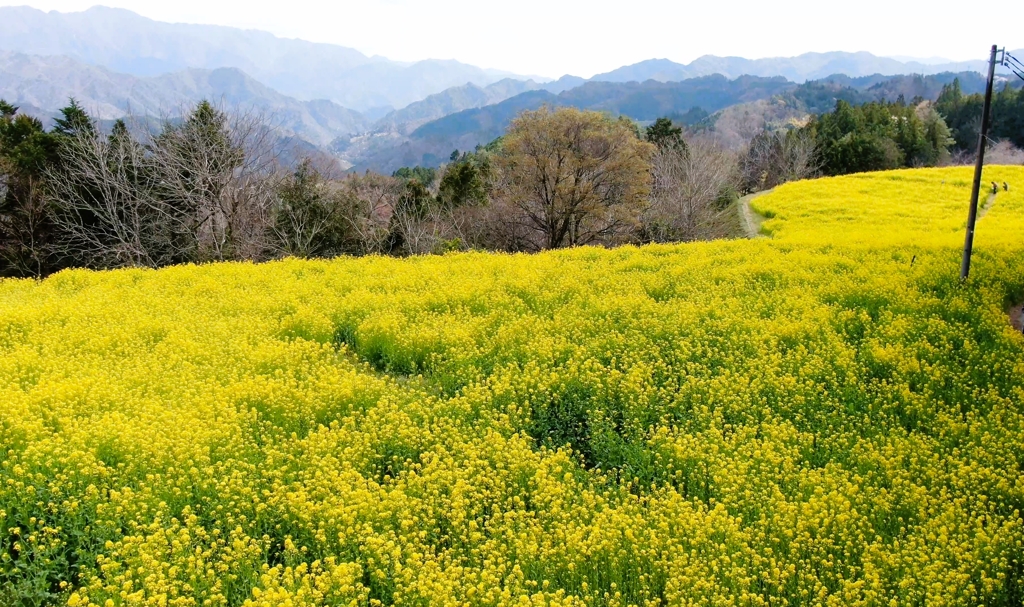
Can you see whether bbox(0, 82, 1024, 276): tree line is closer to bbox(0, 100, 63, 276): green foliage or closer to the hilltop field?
bbox(0, 100, 63, 276): green foliage

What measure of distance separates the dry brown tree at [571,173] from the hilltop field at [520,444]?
16175 millimetres

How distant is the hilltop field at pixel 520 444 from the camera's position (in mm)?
5379

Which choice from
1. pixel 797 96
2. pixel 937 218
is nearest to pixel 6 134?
pixel 937 218

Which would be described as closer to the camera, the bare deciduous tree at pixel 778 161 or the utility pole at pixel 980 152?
the utility pole at pixel 980 152

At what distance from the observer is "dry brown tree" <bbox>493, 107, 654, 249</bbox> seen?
2919 cm

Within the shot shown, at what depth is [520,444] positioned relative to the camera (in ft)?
24.4

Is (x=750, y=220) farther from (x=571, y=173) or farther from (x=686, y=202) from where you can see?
(x=571, y=173)

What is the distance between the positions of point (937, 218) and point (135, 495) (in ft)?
92.7

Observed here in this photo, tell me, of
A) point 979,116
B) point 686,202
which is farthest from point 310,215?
point 979,116

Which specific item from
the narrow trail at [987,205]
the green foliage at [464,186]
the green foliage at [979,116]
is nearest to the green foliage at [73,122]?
the green foliage at [464,186]

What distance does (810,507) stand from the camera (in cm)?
613

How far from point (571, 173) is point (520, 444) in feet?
78.8

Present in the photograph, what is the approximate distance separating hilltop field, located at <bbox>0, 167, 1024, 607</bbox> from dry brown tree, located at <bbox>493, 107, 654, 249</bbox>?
16.2 m

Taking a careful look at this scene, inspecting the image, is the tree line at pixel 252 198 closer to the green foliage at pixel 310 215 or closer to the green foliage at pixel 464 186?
the green foliage at pixel 310 215
